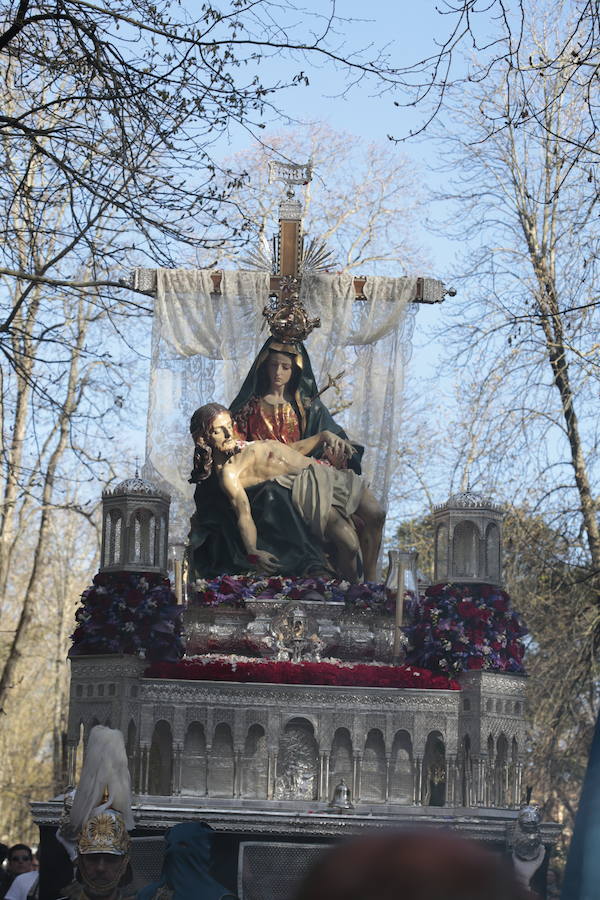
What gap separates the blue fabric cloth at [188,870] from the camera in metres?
7.15

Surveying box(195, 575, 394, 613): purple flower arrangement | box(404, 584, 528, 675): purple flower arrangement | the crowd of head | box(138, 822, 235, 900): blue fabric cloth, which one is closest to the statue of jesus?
box(195, 575, 394, 613): purple flower arrangement

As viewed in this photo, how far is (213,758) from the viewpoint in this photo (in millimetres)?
13711

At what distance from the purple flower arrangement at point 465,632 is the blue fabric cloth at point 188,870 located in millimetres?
6284

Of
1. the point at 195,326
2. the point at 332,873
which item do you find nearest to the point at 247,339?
the point at 195,326

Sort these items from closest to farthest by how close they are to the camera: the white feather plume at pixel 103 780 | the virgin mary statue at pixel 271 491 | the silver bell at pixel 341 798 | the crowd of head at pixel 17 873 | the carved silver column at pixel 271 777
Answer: the white feather plume at pixel 103 780 < the crowd of head at pixel 17 873 < the silver bell at pixel 341 798 < the carved silver column at pixel 271 777 < the virgin mary statue at pixel 271 491

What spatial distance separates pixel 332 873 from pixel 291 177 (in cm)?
1620

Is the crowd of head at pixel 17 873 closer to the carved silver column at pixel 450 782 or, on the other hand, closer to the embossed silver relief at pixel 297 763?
the embossed silver relief at pixel 297 763

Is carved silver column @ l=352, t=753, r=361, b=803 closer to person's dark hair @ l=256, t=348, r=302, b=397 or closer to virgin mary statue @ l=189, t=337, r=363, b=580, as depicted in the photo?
virgin mary statue @ l=189, t=337, r=363, b=580

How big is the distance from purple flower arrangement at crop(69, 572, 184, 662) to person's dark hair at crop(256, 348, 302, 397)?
3.39 metres

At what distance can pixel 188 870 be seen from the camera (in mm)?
7422

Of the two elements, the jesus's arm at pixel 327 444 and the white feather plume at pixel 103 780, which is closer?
the white feather plume at pixel 103 780

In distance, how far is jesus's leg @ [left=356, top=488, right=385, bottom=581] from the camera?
16062 mm

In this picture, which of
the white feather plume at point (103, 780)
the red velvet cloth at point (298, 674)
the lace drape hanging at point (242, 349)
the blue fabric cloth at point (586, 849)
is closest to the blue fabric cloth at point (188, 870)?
the white feather plume at point (103, 780)

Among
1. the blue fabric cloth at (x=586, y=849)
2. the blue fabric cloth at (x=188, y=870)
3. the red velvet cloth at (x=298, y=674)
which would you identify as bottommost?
the blue fabric cloth at (x=188, y=870)
